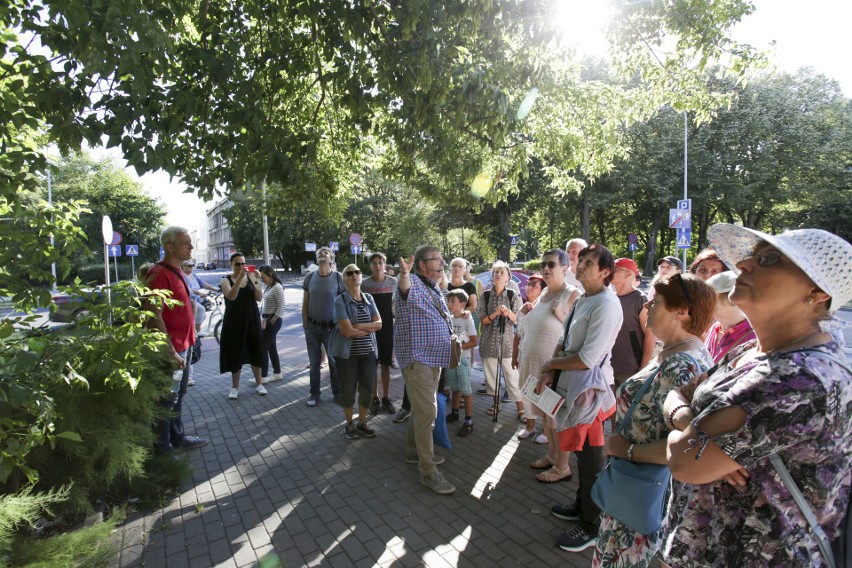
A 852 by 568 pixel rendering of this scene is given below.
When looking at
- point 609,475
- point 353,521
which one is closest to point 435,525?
point 353,521

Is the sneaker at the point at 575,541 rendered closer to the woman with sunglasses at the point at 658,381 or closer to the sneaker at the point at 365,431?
the woman with sunglasses at the point at 658,381

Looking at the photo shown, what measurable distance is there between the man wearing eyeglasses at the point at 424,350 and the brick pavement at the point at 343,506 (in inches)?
14.6

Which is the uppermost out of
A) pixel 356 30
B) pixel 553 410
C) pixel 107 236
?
pixel 356 30

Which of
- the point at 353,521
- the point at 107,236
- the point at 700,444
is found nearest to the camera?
the point at 700,444

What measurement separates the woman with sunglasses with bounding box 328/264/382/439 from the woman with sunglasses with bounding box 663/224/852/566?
12.2 ft

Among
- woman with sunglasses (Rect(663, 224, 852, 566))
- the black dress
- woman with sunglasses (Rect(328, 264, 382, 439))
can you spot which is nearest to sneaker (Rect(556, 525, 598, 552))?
woman with sunglasses (Rect(663, 224, 852, 566))

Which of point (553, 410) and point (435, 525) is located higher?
point (553, 410)

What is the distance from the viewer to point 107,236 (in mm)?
7832

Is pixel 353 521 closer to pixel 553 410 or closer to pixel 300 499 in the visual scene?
pixel 300 499

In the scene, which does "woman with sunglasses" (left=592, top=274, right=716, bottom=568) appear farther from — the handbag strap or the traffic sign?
the traffic sign

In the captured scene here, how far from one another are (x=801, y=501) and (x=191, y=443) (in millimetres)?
5115

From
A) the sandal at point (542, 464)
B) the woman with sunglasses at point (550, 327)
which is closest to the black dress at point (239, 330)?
the woman with sunglasses at point (550, 327)

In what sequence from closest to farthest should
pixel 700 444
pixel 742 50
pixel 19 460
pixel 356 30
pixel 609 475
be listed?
pixel 700 444
pixel 609 475
pixel 19 460
pixel 356 30
pixel 742 50

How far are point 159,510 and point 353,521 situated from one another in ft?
5.08
